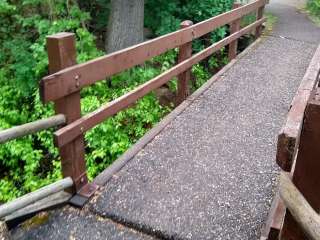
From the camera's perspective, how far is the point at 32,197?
2.84 m

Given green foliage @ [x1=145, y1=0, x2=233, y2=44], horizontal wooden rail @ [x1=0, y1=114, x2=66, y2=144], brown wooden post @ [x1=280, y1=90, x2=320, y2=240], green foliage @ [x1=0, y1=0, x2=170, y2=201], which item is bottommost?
green foliage @ [x1=0, y1=0, x2=170, y2=201]

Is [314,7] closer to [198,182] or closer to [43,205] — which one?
[198,182]

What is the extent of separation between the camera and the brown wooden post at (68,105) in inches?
116

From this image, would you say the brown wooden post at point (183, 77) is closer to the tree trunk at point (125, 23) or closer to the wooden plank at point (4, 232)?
the tree trunk at point (125, 23)

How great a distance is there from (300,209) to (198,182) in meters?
1.99

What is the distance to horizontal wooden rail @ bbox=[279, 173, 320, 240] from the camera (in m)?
1.57

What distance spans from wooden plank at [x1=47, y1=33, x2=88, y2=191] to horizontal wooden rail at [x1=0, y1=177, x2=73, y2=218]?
11 centimetres

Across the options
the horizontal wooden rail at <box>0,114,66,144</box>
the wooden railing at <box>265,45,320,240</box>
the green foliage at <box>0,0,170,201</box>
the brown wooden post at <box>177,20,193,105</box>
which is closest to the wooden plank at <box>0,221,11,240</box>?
the horizontal wooden rail at <box>0,114,66,144</box>

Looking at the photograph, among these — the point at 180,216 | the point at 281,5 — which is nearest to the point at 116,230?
the point at 180,216

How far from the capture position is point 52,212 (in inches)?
124

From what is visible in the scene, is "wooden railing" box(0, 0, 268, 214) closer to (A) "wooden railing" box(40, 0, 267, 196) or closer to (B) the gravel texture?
(A) "wooden railing" box(40, 0, 267, 196)

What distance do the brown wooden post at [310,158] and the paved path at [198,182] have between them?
137 centimetres

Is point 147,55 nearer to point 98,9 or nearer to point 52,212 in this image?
point 52,212

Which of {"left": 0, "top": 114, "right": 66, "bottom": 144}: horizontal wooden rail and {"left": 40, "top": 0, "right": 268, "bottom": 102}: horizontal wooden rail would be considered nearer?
{"left": 0, "top": 114, "right": 66, "bottom": 144}: horizontal wooden rail
